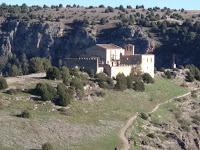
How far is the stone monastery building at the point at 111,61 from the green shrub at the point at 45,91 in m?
18.7

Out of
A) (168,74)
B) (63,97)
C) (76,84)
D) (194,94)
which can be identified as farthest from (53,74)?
(168,74)

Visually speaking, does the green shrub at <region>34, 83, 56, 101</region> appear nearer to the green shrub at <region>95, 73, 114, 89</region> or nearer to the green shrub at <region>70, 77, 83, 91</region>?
the green shrub at <region>70, 77, 83, 91</region>

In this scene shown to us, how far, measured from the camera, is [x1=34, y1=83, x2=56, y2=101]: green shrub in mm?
70750

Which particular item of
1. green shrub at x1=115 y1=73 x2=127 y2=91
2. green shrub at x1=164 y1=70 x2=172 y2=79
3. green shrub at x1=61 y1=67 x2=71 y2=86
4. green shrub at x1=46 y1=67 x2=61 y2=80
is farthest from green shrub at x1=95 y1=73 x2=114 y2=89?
green shrub at x1=164 y1=70 x2=172 y2=79

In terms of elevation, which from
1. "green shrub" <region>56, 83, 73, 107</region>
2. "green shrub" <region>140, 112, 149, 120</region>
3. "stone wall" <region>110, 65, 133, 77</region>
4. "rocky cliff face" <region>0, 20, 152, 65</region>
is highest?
"green shrub" <region>56, 83, 73, 107</region>

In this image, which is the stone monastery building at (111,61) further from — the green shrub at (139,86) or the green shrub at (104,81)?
the green shrub at (104,81)

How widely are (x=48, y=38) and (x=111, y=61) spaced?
6733cm

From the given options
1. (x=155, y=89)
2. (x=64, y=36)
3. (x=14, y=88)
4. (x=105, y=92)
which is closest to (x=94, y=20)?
(x=64, y=36)

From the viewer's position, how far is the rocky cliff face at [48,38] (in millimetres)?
159250

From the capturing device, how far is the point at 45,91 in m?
71.3

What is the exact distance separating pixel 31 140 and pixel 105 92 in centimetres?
2533

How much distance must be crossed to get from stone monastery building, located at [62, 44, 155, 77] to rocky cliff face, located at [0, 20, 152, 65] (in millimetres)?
55637

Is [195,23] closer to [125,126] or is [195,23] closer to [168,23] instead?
[168,23]

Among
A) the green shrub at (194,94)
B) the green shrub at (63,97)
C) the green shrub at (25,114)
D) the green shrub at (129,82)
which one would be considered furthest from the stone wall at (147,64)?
the green shrub at (25,114)
